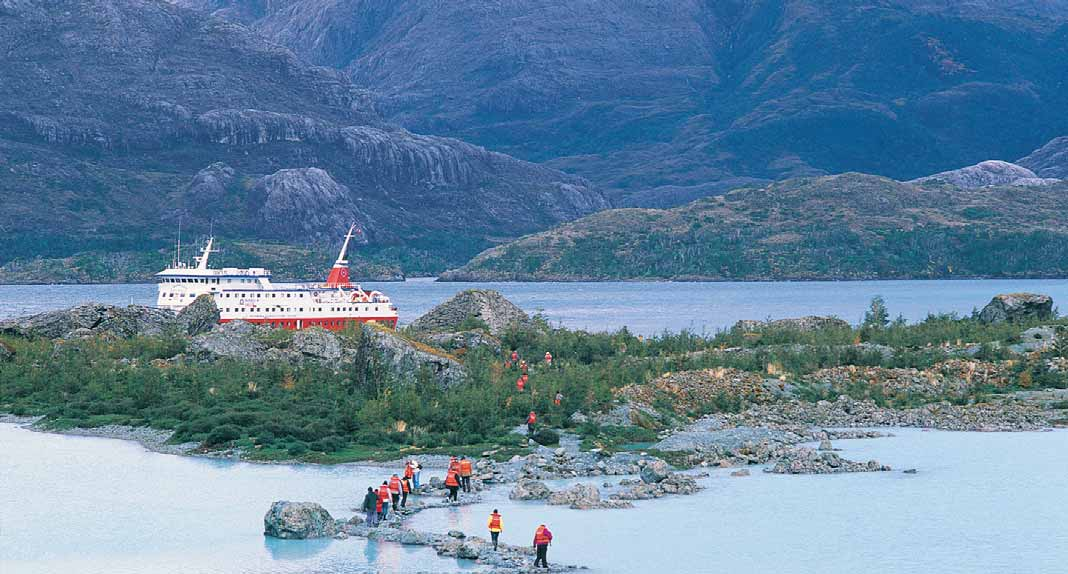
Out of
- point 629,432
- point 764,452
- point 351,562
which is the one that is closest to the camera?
point 351,562

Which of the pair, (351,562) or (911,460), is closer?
(351,562)

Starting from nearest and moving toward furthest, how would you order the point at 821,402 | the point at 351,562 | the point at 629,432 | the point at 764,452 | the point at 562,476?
1. the point at 351,562
2. the point at 562,476
3. the point at 764,452
4. the point at 629,432
5. the point at 821,402

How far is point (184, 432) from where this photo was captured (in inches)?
2539

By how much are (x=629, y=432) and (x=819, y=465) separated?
10.1m

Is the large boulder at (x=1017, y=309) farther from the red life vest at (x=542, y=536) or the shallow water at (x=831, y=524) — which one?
the red life vest at (x=542, y=536)

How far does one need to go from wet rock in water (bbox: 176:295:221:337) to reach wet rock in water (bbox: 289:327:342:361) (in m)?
23.3

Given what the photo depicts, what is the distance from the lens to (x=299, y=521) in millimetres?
44188

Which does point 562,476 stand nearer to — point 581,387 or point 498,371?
point 581,387

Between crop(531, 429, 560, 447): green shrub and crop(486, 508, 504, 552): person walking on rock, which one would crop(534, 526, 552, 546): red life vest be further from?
crop(531, 429, 560, 447): green shrub

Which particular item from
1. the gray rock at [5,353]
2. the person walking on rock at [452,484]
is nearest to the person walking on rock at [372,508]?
the person walking on rock at [452,484]

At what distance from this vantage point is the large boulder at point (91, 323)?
100 metres

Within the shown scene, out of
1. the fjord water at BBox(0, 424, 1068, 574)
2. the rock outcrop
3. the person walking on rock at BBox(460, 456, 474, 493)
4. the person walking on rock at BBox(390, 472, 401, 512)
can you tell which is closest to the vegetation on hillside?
the rock outcrop

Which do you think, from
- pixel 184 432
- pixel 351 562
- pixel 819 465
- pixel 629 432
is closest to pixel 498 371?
pixel 629 432

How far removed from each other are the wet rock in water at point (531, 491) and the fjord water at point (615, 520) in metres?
0.46
